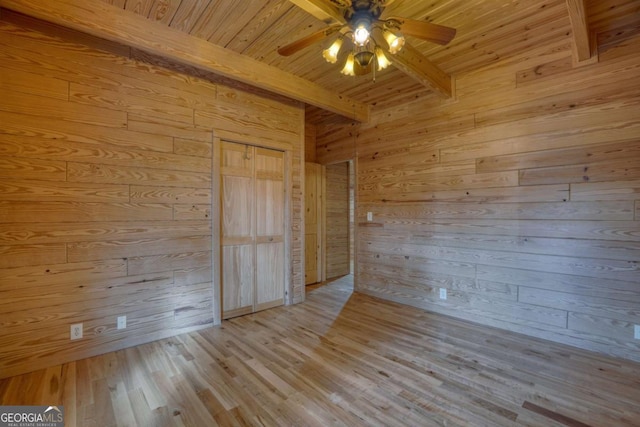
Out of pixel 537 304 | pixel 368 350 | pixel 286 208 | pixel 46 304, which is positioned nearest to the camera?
pixel 46 304

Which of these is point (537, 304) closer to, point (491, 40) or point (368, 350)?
point (368, 350)

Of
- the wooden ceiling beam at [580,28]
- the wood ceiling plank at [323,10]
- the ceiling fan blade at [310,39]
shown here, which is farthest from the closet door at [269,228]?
the wooden ceiling beam at [580,28]

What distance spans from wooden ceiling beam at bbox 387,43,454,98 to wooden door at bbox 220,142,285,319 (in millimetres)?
1864

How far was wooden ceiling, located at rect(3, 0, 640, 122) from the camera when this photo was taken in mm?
2252

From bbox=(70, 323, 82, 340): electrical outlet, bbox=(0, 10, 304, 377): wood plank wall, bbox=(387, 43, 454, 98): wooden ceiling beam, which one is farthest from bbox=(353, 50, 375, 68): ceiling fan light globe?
bbox=(70, 323, 82, 340): electrical outlet

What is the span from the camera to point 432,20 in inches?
95.3

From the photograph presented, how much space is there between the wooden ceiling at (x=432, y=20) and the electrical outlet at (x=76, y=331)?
105 inches

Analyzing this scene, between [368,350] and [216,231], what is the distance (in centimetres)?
201

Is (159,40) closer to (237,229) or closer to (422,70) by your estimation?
(237,229)

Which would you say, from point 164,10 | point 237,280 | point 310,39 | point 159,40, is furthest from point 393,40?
point 237,280

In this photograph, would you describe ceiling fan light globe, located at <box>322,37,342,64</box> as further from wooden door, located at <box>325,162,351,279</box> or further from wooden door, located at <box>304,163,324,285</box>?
wooden door, located at <box>325,162,351,279</box>

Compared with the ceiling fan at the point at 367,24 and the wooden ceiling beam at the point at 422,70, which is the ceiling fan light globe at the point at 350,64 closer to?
the ceiling fan at the point at 367,24

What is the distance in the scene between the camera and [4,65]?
2.20 meters

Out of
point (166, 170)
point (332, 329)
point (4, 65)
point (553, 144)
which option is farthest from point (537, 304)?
point (4, 65)
